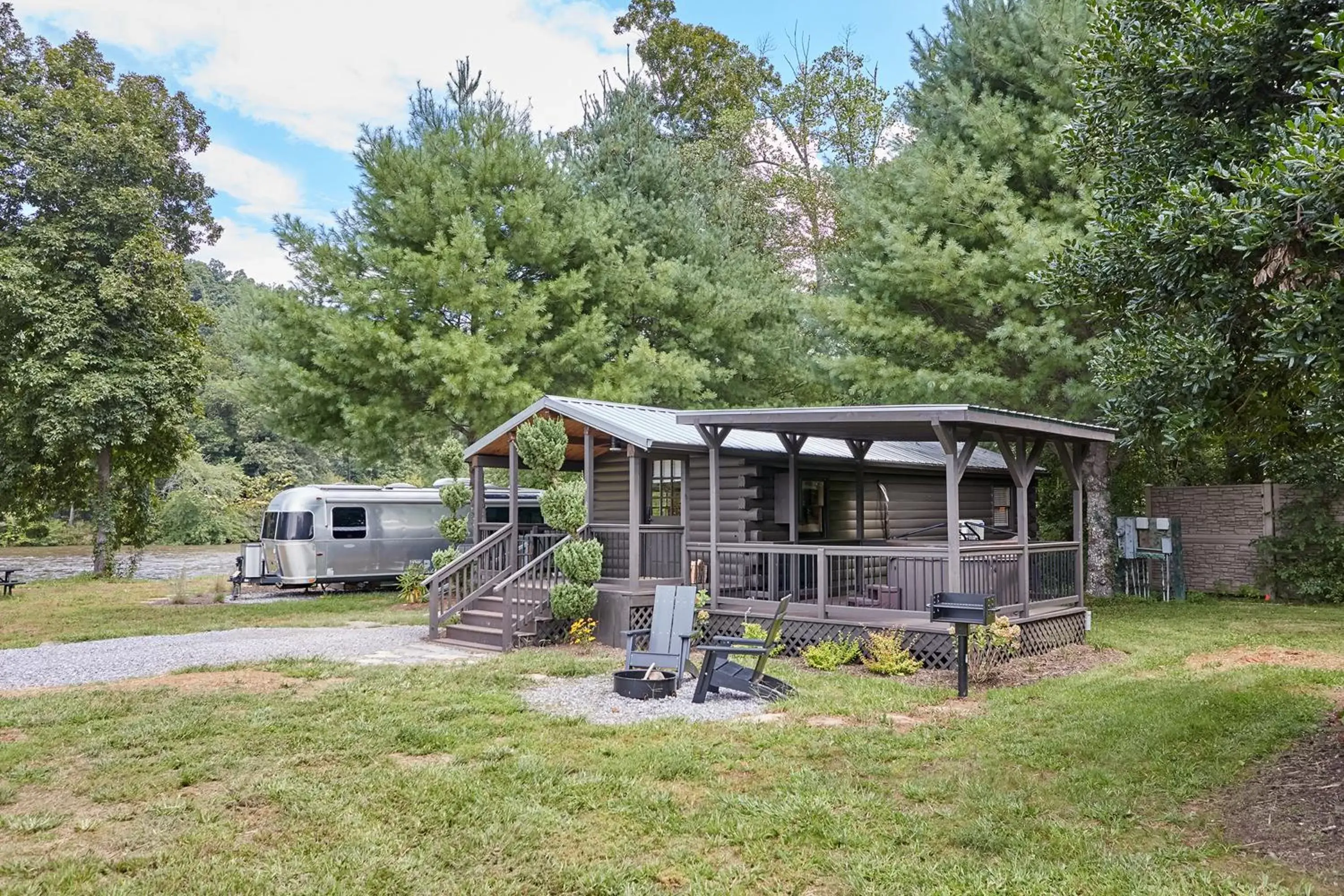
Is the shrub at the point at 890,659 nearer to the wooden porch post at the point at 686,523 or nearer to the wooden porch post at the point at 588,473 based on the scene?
the wooden porch post at the point at 686,523

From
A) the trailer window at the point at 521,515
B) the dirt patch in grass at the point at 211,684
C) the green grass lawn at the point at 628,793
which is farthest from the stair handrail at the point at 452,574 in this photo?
the trailer window at the point at 521,515

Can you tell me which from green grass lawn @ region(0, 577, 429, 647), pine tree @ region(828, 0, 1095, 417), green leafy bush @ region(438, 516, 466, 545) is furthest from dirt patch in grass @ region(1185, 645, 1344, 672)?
green leafy bush @ region(438, 516, 466, 545)

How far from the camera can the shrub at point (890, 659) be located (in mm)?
10133

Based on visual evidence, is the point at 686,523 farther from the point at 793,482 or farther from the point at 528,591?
the point at 528,591

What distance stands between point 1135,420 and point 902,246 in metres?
11.1

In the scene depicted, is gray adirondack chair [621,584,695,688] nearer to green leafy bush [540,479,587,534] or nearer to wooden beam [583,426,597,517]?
green leafy bush [540,479,587,534]

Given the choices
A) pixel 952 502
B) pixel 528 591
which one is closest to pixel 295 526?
pixel 528 591

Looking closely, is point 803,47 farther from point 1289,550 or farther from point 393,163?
point 1289,550

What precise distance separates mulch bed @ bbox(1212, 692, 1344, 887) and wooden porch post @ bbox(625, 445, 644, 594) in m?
7.76

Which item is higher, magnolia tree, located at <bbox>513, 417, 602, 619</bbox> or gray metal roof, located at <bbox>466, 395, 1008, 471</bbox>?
gray metal roof, located at <bbox>466, 395, 1008, 471</bbox>

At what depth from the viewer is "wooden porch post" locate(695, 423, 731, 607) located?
12.1 metres

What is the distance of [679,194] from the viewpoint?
24.9 metres

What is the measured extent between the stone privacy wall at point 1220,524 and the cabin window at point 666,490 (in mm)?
10402

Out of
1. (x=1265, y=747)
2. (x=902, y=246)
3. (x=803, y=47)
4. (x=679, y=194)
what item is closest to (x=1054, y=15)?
(x=902, y=246)
